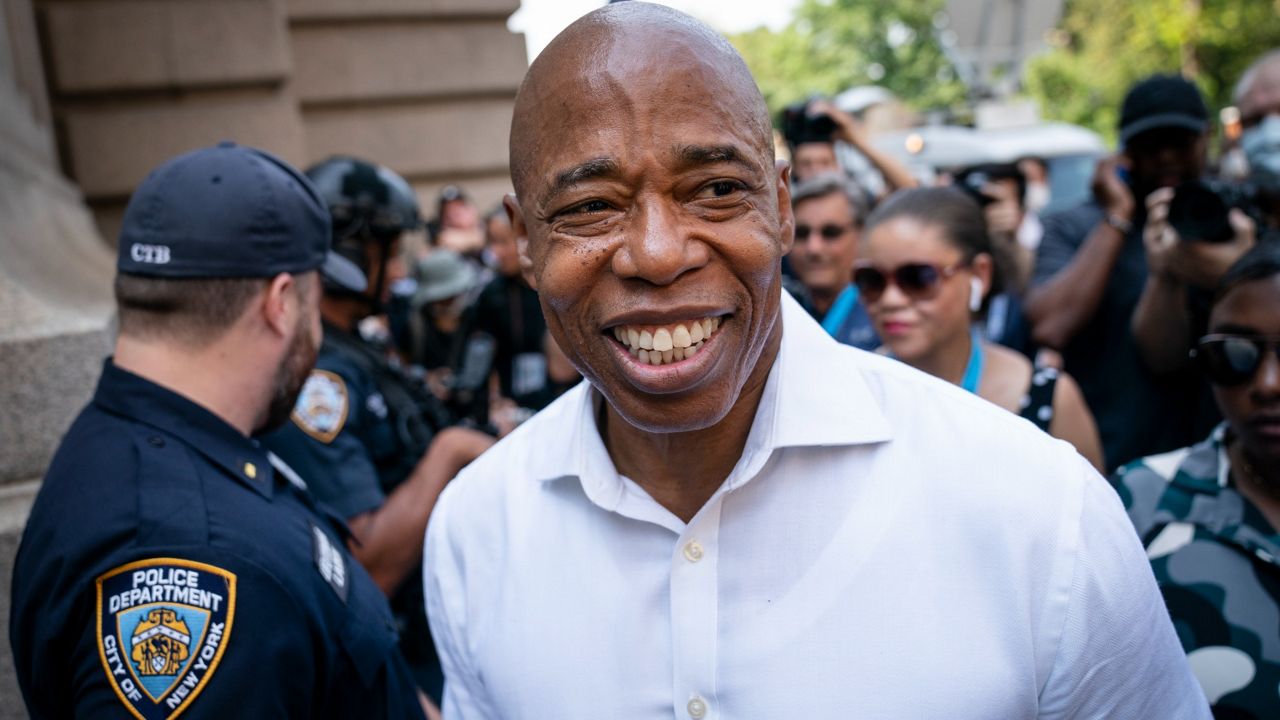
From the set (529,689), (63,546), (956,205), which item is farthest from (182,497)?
(956,205)

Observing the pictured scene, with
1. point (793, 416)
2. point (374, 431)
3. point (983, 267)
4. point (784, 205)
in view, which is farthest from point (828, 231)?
point (793, 416)

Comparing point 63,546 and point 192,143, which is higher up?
point 192,143

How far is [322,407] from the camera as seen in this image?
2891mm

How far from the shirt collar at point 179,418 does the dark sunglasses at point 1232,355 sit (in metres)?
2.04

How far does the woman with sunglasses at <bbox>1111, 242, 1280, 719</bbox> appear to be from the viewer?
6.50 ft

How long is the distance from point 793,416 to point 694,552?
0.81 ft

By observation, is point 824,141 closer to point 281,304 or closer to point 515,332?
point 515,332

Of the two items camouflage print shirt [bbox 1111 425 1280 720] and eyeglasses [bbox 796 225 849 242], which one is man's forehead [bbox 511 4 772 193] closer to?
camouflage print shirt [bbox 1111 425 1280 720]

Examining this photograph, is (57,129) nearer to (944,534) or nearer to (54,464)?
(54,464)

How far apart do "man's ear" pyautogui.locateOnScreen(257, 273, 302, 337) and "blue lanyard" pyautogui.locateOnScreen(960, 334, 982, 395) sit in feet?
6.09

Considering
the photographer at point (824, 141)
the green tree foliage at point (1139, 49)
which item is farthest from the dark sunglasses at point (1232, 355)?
the green tree foliage at point (1139, 49)

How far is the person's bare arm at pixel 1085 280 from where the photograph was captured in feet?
12.1

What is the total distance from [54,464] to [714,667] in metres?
1.36

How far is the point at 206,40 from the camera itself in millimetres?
5699
